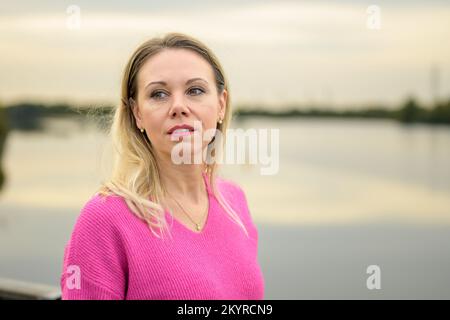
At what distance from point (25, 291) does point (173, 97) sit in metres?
1.49

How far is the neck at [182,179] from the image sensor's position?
4.85 ft

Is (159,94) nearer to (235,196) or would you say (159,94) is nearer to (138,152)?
(138,152)

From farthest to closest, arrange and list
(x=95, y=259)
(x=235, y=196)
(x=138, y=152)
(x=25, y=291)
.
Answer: (x=25, y=291)
(x=235, y=196)
(x=138, y=152)
(x=95, y=259)

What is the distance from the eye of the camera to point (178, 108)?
136cm

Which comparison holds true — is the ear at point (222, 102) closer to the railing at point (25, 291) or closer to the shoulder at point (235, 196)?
the shoulder at point (235, 196)

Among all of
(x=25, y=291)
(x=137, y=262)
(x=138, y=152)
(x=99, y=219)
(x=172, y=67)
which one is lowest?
(x=25, y=291)

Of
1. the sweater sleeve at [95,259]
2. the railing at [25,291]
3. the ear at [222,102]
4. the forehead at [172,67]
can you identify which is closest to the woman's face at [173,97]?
the forehead at [172,67]

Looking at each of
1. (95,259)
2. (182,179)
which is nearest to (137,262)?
(95,259)

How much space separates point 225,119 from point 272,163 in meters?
0.26

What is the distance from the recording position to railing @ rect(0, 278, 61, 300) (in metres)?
2.35

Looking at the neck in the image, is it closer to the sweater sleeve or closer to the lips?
the lips
